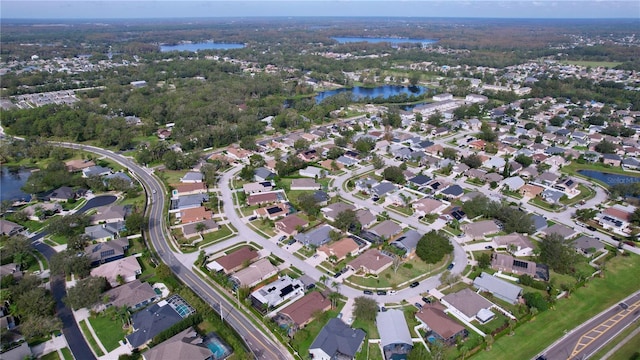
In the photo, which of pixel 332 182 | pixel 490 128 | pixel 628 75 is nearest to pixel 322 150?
pixel 332 182

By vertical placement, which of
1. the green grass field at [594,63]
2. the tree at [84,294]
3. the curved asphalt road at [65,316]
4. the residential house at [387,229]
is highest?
the green grass field at [594,63]

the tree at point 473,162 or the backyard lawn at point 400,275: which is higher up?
the tree at point 473,162

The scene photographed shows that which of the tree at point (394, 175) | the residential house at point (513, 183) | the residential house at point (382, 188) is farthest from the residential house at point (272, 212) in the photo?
the residential house at point (513, 183)

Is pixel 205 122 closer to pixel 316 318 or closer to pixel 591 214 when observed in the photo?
pixel 316 318

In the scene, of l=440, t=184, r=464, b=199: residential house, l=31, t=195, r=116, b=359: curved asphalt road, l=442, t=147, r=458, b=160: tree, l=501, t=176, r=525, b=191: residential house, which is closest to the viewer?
l=31, t=195, r=116, b=359: curved asphalt road

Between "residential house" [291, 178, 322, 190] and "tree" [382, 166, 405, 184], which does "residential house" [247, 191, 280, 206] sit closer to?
"residential house" [291, 178, 322, 190]

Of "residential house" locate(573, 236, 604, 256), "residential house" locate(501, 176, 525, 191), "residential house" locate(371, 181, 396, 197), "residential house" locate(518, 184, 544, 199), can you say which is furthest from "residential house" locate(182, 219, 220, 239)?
"residential house" locate(518, 184, 544, 199)

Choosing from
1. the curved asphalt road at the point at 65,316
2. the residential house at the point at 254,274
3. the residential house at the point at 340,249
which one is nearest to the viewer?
the curved asphalt road at the point at 65,316

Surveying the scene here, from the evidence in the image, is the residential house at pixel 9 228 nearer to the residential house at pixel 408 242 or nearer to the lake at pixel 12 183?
the lake at pixel 12 183
